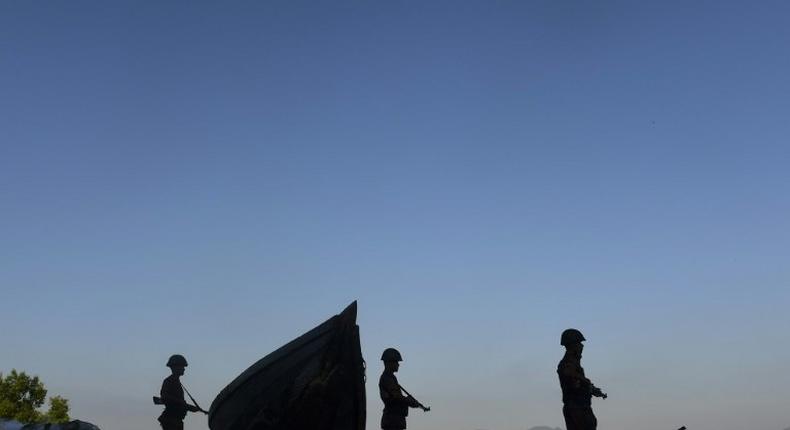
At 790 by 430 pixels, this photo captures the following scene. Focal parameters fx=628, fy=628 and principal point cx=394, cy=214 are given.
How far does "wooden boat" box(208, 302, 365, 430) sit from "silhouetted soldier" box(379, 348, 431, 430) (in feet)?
5.25

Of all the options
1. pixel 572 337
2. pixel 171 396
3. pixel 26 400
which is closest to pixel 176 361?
pixel 171 396

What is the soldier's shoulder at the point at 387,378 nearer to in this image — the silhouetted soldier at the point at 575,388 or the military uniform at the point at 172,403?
the silhouetted soldier at the point at 575,388

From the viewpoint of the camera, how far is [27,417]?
47.7 meters

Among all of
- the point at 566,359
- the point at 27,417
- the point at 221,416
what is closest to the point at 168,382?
the point at 221,416

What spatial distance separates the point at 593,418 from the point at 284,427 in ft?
18.6

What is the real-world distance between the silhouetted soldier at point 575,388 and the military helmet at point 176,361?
28.7 ft

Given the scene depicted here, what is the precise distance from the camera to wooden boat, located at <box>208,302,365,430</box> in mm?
10883

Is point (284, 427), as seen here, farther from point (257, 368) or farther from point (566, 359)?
point (566, 359)

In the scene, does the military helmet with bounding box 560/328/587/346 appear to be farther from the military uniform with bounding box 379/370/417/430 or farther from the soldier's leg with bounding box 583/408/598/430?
the military uniform with bounding box 379/370/417/430

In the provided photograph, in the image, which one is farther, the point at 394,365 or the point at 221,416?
the point at 394,365

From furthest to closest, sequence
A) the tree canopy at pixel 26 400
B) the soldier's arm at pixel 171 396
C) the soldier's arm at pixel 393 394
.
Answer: the tree canopy at pixel 26 400 < the soldier's arm at pixel 171 396 < the soldier's arm at pixel 393 394

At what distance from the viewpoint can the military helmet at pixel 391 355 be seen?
1326 centimetres

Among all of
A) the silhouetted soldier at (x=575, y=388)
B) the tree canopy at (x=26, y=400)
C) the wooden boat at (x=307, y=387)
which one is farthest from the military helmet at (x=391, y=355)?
the tree canopy at (x=26, y=400)

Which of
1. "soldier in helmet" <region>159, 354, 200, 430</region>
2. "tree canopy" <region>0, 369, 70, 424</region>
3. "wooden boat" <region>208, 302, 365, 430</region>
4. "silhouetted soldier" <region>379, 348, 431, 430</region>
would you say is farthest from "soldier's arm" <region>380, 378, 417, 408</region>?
"tree canopy" <region>0, 369, 70, 424</region>
